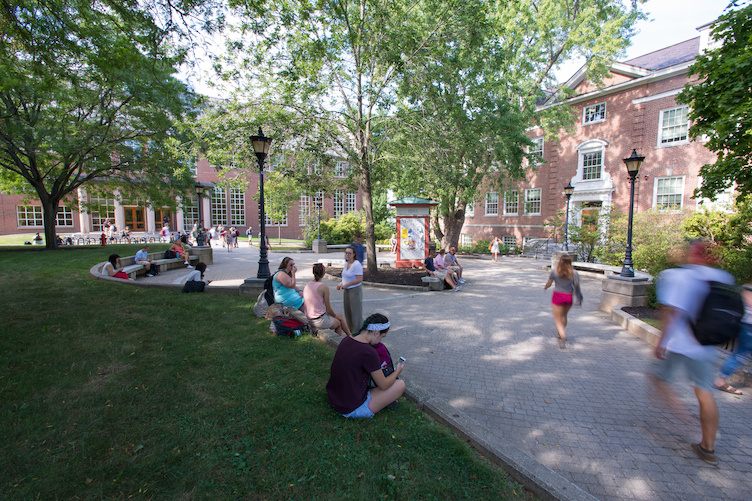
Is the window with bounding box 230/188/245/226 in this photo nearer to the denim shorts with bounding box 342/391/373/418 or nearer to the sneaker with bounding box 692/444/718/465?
the denim shorts with bounding box 342/391/373/418

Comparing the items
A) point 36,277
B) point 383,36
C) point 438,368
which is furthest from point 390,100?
point 36,277

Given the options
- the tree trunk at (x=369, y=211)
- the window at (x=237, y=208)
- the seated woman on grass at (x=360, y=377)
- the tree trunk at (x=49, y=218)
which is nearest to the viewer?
the seated woman on grass at (x=360, y=377)

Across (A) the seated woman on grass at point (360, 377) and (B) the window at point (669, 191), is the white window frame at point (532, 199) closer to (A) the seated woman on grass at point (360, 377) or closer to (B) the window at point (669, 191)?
(B) the window at point (669, 191)

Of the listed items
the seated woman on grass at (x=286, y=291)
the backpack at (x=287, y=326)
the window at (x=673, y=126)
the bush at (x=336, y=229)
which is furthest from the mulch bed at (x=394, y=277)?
the window at (x=673, y=126)

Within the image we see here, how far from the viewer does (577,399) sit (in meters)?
4.56

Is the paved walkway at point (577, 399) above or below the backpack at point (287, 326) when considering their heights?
below

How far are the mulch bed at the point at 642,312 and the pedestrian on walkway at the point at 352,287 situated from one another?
603cm

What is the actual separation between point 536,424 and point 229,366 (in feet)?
12.4

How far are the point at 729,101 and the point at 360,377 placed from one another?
25.0ft

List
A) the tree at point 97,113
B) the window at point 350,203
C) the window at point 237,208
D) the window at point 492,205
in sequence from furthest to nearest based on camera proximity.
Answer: the window at point 350,203
the window at point 237,208
the window at point 492,205
the tree at point 97,113

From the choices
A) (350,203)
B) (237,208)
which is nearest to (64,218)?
(237,208)

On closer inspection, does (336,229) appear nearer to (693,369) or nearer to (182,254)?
(182,254)

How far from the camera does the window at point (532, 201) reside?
29281 millimetres

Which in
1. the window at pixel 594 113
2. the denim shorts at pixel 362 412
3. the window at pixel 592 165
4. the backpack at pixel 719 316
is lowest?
the denim shorts at pixel 362 412
